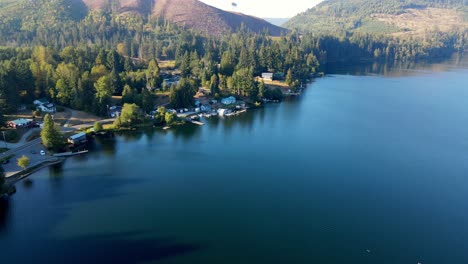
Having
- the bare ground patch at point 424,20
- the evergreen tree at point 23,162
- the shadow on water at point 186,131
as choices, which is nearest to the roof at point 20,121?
the evergreen tree at point 23,162

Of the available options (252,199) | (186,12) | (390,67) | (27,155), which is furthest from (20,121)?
(186,12)

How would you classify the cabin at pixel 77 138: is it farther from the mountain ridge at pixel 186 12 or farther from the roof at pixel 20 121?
the mountain ridge at pixel 186 12

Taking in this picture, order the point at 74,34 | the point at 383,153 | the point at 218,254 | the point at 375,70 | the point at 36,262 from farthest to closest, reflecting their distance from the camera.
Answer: the point at 375,70 → the point at 74,34 → the point at 383,153 → the point at 218,254 → the point at 36,262

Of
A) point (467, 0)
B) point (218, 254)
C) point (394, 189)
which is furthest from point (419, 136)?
point (467, 0)

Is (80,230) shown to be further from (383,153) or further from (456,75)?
(456,75)

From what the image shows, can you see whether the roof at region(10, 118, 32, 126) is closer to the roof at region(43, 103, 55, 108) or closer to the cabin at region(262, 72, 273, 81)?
the roof at region(43, 103, 55, 108)
